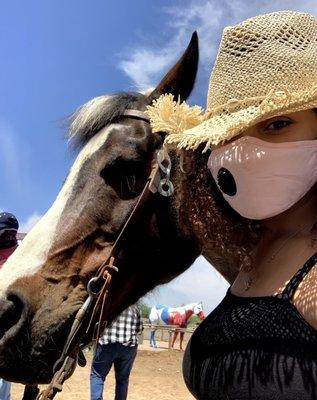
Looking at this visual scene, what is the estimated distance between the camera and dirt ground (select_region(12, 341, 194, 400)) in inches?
377

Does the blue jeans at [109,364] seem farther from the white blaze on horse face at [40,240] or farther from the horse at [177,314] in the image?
the horse at [177,314]

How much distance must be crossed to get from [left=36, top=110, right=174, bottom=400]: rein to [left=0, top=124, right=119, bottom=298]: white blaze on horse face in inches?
10.9

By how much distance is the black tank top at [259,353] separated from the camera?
3.80 feet

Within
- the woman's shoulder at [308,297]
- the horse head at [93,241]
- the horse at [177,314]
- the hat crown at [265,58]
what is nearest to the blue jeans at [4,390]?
the horse head at [93,241]

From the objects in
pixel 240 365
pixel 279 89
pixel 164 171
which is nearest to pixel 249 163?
pixel 279 89

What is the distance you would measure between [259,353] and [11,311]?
4.54 feet

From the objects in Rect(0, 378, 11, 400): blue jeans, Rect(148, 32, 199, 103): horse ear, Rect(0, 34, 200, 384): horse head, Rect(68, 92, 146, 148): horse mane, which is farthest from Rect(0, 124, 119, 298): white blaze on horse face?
Rect(0, 378, 11, 400): blue jeans

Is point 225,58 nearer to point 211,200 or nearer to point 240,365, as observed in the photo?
point 211,200

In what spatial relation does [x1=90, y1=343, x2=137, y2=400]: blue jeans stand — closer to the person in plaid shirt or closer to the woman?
the person in plaid shirt

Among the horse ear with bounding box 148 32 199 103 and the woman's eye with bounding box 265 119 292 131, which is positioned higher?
the horse ear with bounding box 148 32 199 103

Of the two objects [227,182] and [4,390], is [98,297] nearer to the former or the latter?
[227,182]

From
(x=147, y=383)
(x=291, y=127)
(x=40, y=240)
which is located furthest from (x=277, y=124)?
(x=147, y=383)

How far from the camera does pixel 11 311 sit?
227 cm

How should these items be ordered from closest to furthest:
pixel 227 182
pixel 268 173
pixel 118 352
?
1. pixel 268 173
2. pixel 227 182
3. pixel 118 352
